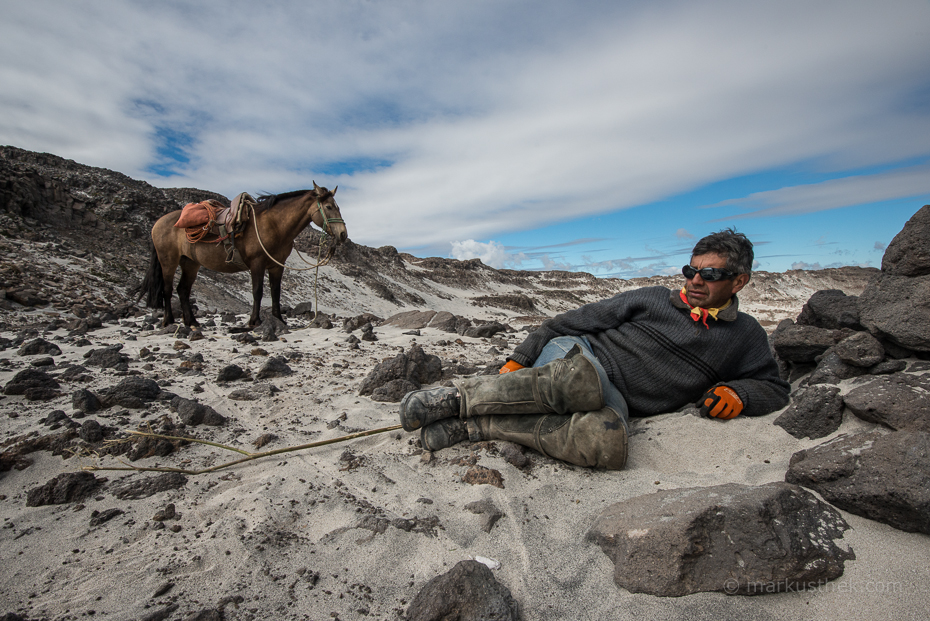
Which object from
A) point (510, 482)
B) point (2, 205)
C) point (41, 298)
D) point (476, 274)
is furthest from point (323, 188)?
point (476, 274)

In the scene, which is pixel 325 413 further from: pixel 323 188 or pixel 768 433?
pixel 323 188

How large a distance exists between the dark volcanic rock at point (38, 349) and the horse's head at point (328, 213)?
3.16 meters

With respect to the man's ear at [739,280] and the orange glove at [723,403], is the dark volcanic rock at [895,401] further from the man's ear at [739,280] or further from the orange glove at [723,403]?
the man's ear at [739,280]

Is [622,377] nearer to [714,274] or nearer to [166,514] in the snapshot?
[714,274]

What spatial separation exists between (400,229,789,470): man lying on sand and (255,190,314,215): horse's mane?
4.76 meters

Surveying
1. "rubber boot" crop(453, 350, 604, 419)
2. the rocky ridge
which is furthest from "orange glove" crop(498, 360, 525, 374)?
the rocky ridge

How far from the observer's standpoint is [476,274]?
29500mm

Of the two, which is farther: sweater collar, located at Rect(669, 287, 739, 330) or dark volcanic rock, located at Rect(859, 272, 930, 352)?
sweater collar, located at Rect(669, 287, 739, 330)

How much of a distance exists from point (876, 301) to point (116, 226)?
14024mm

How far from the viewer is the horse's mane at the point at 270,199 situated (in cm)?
601

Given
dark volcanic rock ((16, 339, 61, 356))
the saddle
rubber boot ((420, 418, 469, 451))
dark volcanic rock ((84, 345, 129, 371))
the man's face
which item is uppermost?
the saddle

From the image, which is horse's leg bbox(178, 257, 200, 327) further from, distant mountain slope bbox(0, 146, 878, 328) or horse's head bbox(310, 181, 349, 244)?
horse's head bbox(310, 181, 349, 244)

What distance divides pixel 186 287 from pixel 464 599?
6.38 meters

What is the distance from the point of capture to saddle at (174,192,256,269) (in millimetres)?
5781
